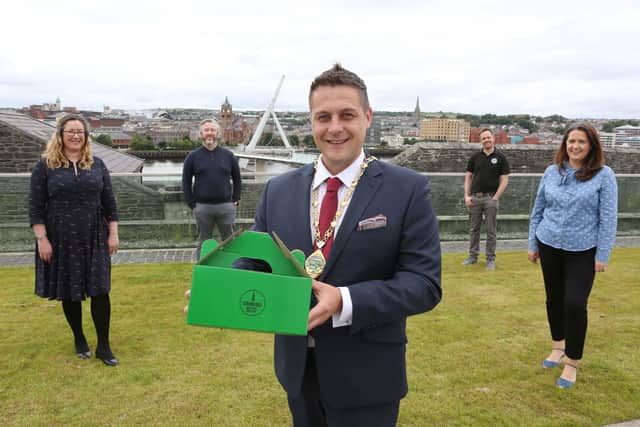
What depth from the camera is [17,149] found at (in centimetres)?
1082

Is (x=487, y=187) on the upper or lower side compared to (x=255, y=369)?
upper

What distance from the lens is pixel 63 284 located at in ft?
11.7

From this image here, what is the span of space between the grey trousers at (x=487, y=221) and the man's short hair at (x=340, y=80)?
5593mm

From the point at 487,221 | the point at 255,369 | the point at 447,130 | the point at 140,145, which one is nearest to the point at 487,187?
the point at 487,221

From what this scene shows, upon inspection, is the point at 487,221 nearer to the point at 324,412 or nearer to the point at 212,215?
the point at 212,215

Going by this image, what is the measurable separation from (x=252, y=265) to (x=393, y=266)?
45 centimetres

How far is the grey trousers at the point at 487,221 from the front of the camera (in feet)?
21.8

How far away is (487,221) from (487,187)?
0.48 meters

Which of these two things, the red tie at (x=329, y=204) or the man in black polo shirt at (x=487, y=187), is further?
the man in black polo shirt at (x=487, y=187)

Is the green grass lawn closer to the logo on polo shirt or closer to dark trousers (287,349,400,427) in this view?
dark trousers (287,349,400,427)

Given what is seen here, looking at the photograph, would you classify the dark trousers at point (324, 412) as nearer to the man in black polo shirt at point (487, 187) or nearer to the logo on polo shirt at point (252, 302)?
the logo on polo shirt at point (252, 302)

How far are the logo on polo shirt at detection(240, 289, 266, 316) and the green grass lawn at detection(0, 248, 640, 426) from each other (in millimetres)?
2013

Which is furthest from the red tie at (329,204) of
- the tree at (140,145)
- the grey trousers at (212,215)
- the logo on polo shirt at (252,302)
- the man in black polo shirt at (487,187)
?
the tree at (140,145)

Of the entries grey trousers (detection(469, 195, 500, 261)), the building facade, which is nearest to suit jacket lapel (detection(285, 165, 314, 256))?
grey trousers (detection(469, 195, 500, 261))
